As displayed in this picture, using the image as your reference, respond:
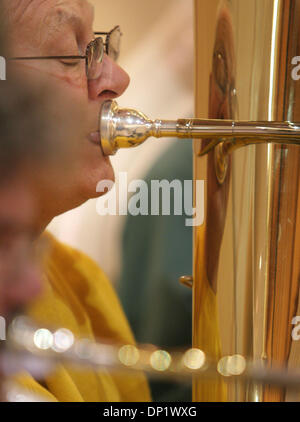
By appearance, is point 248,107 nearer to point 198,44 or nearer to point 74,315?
point 198,44

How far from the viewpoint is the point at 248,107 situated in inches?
14.5

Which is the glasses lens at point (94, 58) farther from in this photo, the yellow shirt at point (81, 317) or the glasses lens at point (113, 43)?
the yellow shirt at point (81, 317)

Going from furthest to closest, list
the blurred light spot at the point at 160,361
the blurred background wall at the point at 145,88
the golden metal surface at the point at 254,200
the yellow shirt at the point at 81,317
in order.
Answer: the blurred background wall at the point at 145,88 < the yellow shirt at the point at 81,317 < the golden metal surface at the point at 254,200 < the blurred light spot at the point at 160,361

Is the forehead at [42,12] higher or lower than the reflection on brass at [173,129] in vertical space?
higher

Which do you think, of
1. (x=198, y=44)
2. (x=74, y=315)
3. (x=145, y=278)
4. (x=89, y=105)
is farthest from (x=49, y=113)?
(x=145, y=278)

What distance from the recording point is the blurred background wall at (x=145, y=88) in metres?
0.61

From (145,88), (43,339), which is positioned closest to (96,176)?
(43,339)

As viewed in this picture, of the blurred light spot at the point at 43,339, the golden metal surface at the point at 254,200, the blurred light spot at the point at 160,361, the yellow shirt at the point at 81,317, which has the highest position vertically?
the golden metal surface at the point at 254,200

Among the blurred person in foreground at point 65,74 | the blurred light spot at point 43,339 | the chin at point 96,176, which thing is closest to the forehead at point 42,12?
the blurred person in foreground at point 65,74

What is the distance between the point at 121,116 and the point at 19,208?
111 mm

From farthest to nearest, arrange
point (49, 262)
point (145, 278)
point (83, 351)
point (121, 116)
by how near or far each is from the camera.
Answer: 1. point (145, 278)
2. point (49, 262)
3. point (121, 116)
4. point (83, 351)

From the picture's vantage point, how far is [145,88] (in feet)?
2.11

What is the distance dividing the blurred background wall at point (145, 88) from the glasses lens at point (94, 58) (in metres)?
0.21

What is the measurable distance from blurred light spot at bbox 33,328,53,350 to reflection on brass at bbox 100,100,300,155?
134 millimetres
